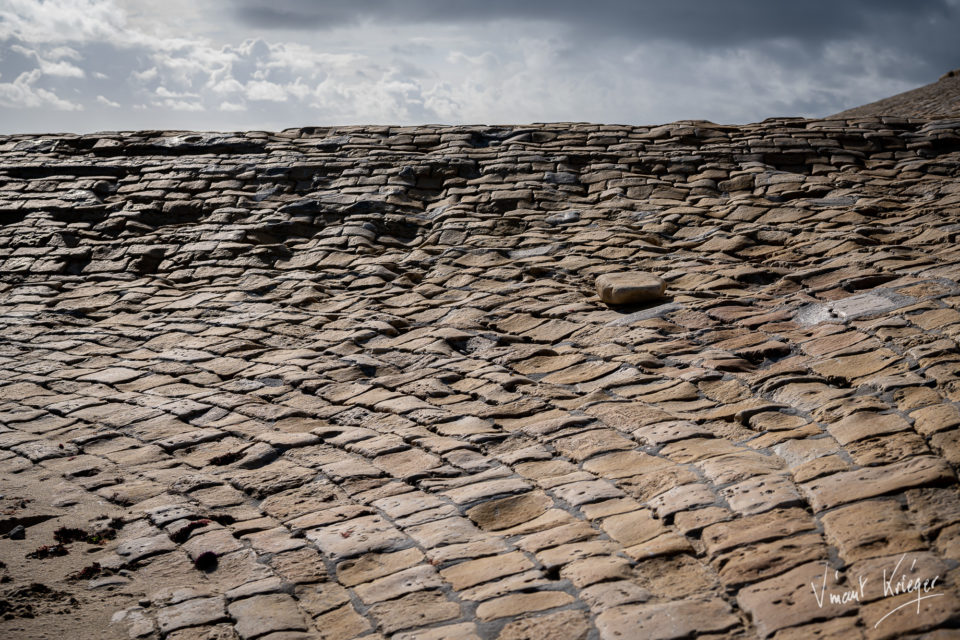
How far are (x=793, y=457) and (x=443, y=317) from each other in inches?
136

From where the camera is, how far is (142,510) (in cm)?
394

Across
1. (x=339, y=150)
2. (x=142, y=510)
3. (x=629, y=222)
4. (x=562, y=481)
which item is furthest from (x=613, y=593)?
(x=339, y=150)

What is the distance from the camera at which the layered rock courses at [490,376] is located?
2.84 m

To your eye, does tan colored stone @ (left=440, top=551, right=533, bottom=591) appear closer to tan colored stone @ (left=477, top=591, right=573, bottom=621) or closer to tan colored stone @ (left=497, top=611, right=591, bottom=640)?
tan colored stone @ (left=477, top=591, right=573, bottom=621)

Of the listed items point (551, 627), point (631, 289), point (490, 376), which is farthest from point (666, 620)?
point (631, 289)

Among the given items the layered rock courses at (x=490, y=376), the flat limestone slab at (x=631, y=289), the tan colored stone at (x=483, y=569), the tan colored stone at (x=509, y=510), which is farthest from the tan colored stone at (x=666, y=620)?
the flat limestone slab at (x=631, y=289)

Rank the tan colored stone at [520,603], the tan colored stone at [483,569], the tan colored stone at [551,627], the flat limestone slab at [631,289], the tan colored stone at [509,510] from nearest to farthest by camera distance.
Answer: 1. the tan colored stone at [551,627]
2. the tan colored stone at [520,603]
3. the tan colored stone at [483,569]
4. the tan colored stone at [509,510]
5. the flat limestone slab at [631,289]

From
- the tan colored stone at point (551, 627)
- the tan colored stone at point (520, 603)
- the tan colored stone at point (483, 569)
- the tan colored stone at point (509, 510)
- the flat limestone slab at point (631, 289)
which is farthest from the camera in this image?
the flat limestone slab at point (631, 289)

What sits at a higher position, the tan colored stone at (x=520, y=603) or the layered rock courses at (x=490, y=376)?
the layered rock courses at (x=490, y=376)

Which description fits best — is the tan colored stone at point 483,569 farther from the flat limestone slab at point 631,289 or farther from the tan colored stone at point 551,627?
the flat limestone slab at point 631,289

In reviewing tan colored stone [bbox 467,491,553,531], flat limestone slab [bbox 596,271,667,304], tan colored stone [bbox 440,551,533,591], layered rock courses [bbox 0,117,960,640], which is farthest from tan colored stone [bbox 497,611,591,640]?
flat limestone slab [bbox 596,271,667,304]

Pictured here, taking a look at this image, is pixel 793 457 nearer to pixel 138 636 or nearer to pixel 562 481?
pixel 562 481

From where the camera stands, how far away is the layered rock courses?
112 inches

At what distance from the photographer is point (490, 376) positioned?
5.23m
